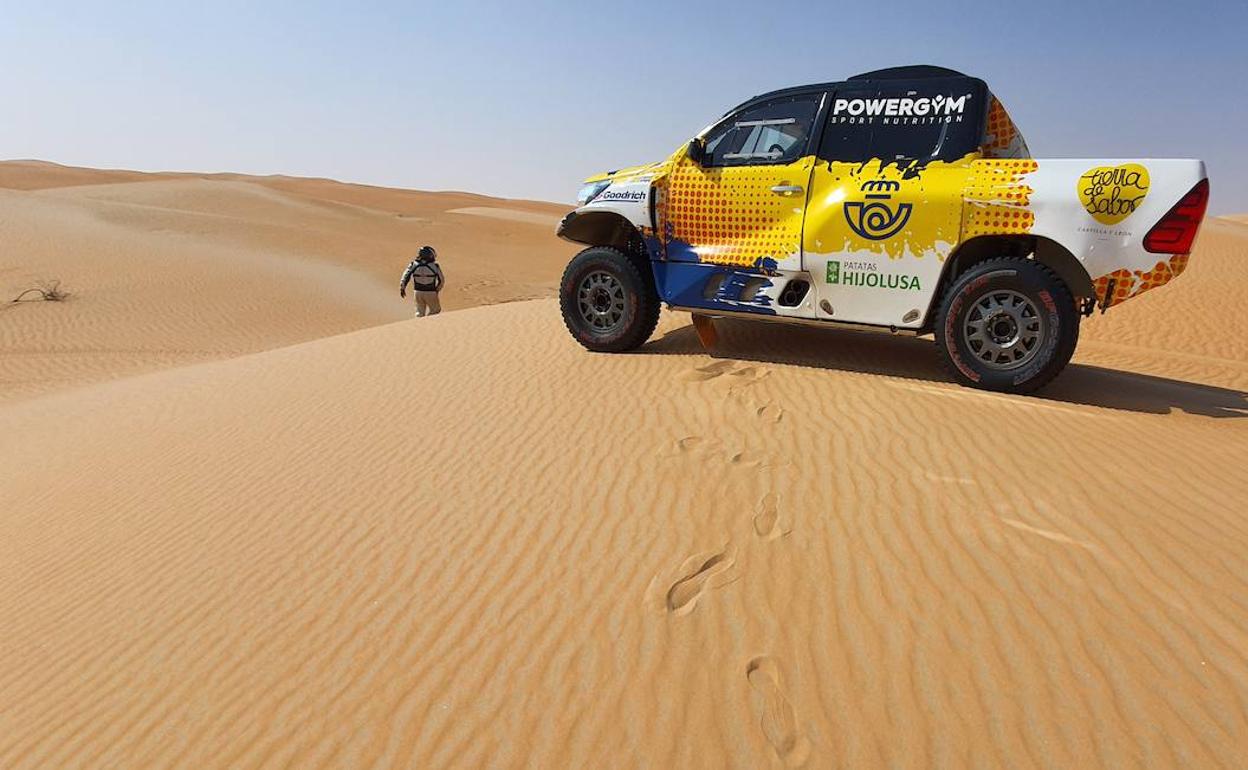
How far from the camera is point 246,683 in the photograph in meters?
2.98

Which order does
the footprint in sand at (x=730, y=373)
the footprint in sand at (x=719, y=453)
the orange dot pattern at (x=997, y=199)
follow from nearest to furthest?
the footprint in sand at (x=719, y=453)
the orange dot pattern at (x=997, y=199)
the footprint in sand at (x=730, y=373)

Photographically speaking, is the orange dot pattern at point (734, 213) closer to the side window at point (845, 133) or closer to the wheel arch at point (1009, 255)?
the side window at point (845, 133)

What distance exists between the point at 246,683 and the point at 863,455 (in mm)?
3182

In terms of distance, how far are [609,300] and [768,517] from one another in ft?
10.3

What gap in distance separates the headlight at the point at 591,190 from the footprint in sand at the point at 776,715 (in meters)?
4.34

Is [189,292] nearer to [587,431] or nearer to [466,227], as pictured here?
[587,431]

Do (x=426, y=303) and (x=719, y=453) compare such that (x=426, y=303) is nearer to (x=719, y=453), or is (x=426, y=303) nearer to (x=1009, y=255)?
(x=719, y=453)

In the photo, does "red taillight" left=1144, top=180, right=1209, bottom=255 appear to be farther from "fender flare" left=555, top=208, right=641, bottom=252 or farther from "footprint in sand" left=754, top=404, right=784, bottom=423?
"fender flare" left=555, top=208, right=641, bottom=252

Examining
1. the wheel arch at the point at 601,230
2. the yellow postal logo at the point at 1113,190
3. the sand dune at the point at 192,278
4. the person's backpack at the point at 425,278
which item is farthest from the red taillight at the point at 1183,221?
the sand dune at the point at 192,278

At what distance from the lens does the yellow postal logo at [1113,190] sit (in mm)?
4508

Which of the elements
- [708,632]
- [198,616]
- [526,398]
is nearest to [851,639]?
[708,632]

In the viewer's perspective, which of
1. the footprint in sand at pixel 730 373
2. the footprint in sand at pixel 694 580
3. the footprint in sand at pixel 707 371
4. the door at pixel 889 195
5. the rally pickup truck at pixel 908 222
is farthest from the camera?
the footprint in sand at pixel 707 371

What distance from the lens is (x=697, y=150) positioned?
5664 millimetres

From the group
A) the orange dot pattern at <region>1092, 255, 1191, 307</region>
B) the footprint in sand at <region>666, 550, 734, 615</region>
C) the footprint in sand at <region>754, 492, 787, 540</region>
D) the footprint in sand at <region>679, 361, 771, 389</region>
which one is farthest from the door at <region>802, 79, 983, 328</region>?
the footprint in sand at <region>666, 550, 734, 615</region>
